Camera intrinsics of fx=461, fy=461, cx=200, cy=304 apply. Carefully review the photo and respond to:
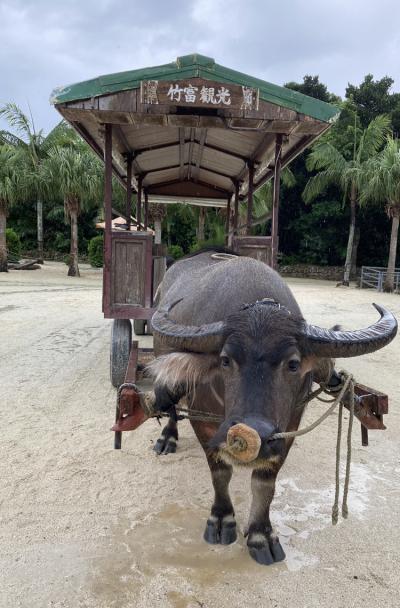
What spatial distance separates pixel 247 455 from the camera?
69.5 inches

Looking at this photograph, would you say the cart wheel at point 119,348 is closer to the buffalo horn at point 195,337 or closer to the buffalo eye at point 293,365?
the buffalo horn at point 195,337

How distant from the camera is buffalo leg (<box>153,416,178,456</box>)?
3.61 metres

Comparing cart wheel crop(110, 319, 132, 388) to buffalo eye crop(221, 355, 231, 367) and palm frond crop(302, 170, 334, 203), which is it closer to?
buffalo eye crop(221, 355, 231, 367)

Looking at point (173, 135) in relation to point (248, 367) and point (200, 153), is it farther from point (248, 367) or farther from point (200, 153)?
point (248, 367)

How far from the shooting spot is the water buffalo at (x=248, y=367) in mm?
1896

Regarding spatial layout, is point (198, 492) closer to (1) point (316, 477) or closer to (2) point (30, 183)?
(1) point (316, 477)

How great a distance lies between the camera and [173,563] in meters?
2.32

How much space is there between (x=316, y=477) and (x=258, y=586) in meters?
1.23

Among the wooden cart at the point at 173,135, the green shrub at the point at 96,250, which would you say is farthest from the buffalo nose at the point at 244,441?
the green shrub at the point at 96,250

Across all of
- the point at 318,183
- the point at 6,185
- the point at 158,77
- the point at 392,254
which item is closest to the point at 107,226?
the point at 158,77

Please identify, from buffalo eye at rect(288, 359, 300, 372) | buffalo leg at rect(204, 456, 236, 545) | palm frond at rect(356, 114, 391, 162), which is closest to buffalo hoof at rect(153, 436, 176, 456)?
buffalo leg at rect(204, 456, 236, 545)

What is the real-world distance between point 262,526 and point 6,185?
18506 mm

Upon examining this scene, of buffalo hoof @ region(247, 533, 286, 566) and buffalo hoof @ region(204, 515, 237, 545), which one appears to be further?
buffalo hoof @ region(204, 515, 237, 545)

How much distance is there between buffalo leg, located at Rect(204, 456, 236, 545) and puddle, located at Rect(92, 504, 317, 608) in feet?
0.15
